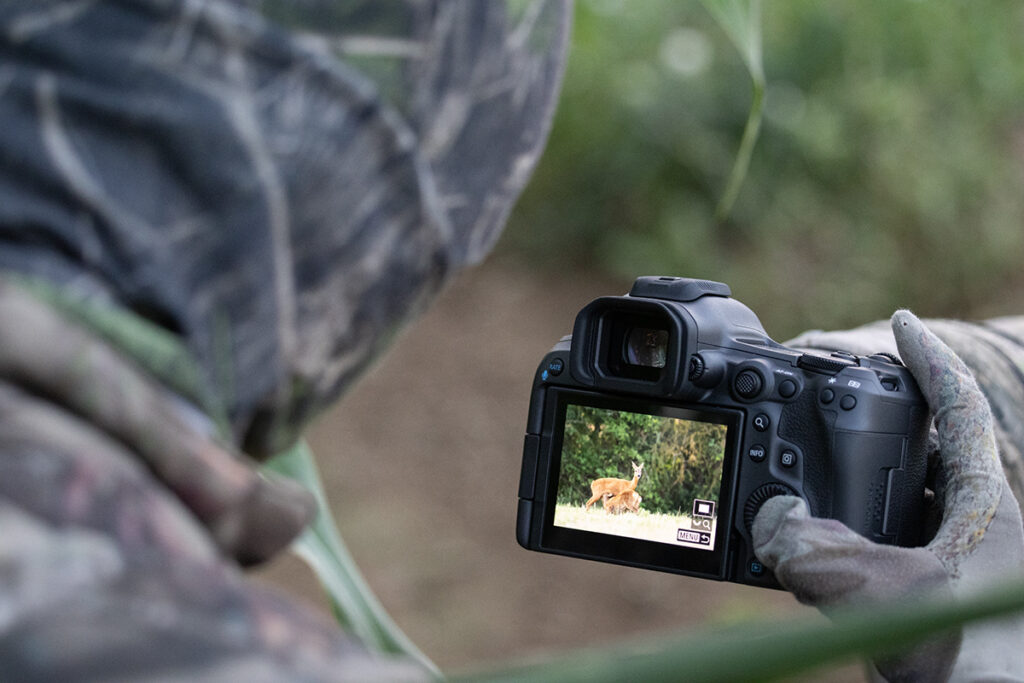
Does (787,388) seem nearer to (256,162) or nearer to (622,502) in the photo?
(622,502)

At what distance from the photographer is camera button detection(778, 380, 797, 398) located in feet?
1.61

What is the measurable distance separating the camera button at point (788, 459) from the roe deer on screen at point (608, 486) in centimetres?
7

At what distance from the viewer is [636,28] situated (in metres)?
1.95

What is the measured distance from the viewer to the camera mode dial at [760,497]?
468mm

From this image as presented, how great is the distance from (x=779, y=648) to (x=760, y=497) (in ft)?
1.10

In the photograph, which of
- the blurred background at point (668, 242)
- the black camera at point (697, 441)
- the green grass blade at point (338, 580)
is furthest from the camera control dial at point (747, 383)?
the blurred background at point (668, 242)

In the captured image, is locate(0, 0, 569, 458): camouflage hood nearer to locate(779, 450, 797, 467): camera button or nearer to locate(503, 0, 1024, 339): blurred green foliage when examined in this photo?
locate(779, 450, 797, 467): camera button

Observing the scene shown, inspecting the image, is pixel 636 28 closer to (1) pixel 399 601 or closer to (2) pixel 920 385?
(1) pixel 399 601

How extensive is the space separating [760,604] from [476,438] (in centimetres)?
57

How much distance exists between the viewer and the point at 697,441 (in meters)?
0.48

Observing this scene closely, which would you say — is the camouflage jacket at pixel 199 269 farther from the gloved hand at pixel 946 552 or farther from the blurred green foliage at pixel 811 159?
the blurred green foliage at pixel 811 159

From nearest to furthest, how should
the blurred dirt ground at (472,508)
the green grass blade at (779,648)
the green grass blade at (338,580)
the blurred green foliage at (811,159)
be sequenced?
1. the green grass blade at (779,648)
2. the green grass blade at (338,580)
3. the blurred dirt ground at (472,508)
4. the blurred green foliage at (811,159)

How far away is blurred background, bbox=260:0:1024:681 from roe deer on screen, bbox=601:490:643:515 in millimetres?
1060

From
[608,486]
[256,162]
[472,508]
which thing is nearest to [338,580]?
[608,486]
